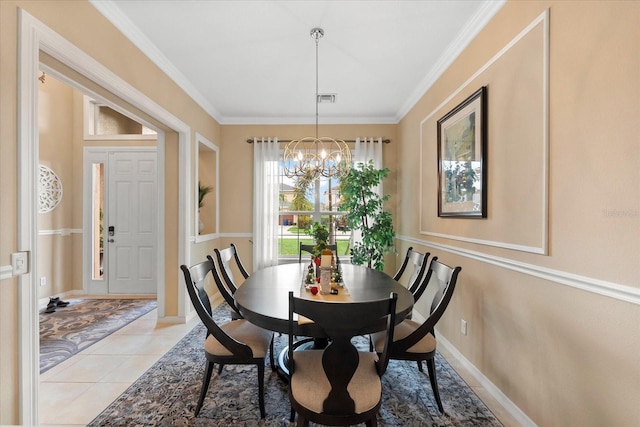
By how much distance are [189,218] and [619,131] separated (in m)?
3.65

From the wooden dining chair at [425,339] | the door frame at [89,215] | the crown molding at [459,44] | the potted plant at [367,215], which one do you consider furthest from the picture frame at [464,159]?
the door frame at [89,215]

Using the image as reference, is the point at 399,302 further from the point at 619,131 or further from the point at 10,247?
the point at 10,247

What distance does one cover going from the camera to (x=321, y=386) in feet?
4.83

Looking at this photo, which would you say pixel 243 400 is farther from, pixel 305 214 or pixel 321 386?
pixel 305 214

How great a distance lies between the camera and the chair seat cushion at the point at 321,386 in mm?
1396

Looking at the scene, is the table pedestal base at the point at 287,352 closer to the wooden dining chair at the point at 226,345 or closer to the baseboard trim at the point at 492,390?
the wooden dining chair at the point at 226,345

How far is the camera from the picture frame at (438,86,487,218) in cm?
224

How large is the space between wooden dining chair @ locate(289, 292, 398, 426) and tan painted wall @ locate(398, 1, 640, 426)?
0.91 m

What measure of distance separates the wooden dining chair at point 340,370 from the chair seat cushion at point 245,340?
1.45 ft

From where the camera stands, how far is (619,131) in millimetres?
1226

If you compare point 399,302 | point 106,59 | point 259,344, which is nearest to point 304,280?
point 259,344

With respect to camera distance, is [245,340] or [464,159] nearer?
[245,340]

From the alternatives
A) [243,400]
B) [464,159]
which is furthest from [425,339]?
[464,159]

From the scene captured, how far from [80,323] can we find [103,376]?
1.55m
